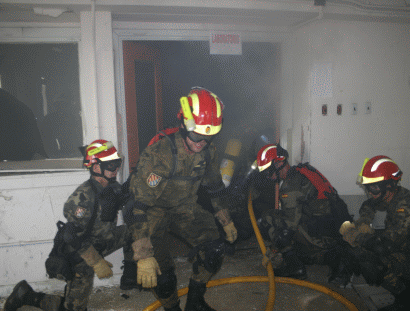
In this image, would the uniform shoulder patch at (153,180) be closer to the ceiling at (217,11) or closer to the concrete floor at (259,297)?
the concrete floor at (259,297)

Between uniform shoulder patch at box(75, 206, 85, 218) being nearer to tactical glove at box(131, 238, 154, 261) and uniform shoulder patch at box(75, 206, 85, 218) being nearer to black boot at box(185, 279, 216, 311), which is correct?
tactical glove at box(131, 238, 154, 261)

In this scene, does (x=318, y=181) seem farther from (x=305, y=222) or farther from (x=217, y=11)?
(x=217, y=11)

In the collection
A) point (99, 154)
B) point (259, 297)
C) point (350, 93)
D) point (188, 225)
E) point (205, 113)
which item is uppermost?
point (350, 93)

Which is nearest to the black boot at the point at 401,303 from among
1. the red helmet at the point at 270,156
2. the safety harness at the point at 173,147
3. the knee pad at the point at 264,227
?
the knee pad at the point at 264,227

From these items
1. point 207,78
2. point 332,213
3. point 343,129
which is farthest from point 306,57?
point 207,78

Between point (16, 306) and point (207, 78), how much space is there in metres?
6.12

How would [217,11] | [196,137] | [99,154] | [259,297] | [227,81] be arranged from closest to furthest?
1. [196,137]
2. [99,154]
3. [259,297]
4. [217,11]
5. [227,81]

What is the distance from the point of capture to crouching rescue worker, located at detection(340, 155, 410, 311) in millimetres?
2531

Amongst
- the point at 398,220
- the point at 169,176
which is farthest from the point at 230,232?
the point at 398,220

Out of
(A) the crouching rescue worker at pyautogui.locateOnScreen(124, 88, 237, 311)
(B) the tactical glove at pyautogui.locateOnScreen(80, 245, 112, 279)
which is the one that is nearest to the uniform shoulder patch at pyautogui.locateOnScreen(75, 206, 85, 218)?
(B) the tactical glove at pyautogui.locateOnScreen(80, 245, 112, 279)

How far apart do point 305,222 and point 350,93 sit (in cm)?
189

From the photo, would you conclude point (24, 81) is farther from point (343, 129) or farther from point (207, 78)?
point (207, 78)

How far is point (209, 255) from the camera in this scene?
2.63m

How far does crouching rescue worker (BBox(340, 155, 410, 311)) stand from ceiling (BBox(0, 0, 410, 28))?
1911 mm
